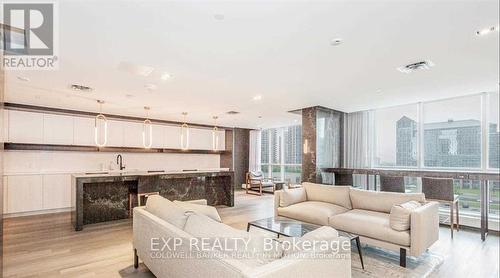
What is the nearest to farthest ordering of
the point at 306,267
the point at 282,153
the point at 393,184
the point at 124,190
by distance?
the point at 306,267, the point at 393,184, the point at 124,190, the point at 282,153

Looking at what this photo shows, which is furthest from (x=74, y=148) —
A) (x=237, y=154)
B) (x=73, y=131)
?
(x=237, y=154)

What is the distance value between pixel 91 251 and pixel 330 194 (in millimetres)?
3557

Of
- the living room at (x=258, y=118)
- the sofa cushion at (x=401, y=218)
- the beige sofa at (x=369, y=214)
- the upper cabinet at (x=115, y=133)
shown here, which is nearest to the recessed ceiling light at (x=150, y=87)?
the living room at (x=258, y=118)

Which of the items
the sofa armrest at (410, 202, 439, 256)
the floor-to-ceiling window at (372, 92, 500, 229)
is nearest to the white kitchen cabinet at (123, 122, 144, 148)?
the floor-to-ceiling window at (372, 92, 500, 229)

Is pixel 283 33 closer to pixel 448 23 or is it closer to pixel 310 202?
pixel 448 23

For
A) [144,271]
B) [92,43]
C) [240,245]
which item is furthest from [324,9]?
[144,271]

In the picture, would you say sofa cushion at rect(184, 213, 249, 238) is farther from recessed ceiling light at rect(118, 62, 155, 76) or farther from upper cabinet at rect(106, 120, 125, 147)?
upper cabinet at rect(106, 120, 125, 147)

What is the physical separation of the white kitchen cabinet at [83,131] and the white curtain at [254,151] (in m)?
5.08

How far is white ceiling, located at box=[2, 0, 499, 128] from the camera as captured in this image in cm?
190

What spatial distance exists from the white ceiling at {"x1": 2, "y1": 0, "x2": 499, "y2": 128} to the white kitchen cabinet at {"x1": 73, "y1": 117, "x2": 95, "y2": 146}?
138 cm

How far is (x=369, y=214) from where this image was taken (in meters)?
3.46

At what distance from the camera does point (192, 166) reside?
317 inches

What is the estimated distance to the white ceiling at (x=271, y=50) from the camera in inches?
74.8

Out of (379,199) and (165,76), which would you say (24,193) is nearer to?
(165,76)
